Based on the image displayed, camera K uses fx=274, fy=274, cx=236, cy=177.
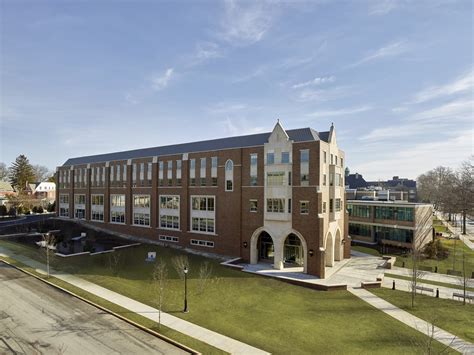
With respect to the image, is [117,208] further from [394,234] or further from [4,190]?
[4,190]

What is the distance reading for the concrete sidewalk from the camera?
53.8 feet

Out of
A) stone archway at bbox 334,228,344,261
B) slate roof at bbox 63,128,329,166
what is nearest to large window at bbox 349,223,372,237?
stone archway at bbox 334,228,344,261

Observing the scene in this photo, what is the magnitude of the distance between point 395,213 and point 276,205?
87.7 feet

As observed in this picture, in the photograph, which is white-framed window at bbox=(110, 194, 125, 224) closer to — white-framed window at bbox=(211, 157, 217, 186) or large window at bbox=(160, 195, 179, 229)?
large window at bbox=(160, 195, 179, 229)

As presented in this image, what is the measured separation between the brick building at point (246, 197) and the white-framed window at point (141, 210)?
0.17 m

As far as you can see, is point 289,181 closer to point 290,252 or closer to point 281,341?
point 290,252

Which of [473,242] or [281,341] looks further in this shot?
[473,242]

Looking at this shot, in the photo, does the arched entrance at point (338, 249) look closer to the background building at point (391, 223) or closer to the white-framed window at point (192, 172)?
the background building at point (391, 223)

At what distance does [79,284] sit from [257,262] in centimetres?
1962

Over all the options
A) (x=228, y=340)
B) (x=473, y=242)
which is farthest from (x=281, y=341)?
(x=473, y=242)

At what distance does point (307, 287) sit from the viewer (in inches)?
1060

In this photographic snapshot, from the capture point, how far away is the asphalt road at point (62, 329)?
15.0 metres

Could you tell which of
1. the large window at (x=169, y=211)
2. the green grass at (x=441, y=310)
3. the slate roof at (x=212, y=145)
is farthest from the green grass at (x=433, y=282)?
the large window at (x=169, y=211)

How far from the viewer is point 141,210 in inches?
1890
